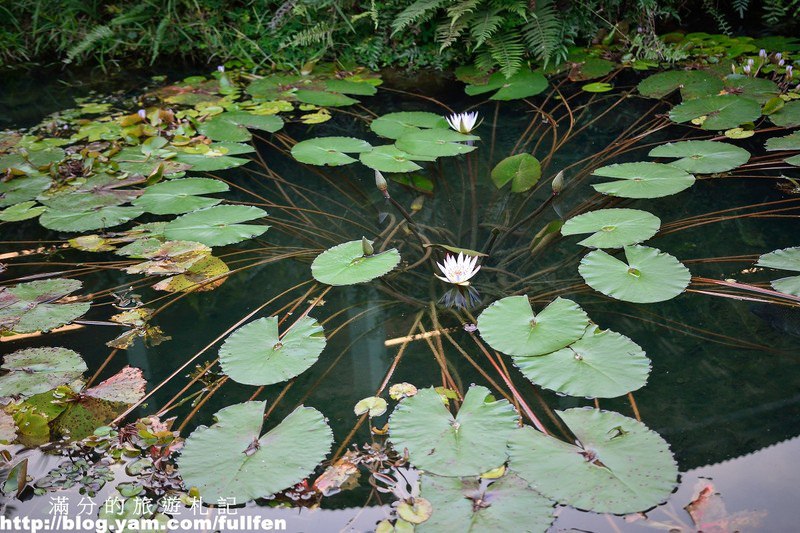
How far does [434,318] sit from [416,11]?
104 inches

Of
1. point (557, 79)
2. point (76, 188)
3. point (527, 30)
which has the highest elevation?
point (527, 30)

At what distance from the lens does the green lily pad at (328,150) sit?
286 centimetres

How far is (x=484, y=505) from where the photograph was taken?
1329mm

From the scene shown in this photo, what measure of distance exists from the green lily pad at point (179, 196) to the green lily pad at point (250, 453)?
4.14ft

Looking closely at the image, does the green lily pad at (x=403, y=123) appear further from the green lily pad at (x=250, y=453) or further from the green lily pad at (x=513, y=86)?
the green lily pad at (x=250, y=453)

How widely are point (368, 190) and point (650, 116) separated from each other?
165 cm

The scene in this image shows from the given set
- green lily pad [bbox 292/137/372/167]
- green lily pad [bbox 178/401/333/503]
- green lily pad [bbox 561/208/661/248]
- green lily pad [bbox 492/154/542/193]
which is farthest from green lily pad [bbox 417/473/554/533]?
green lily pad [bbox 292/137/372/167]

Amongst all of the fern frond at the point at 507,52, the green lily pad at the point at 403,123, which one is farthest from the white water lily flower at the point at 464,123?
the fern frond at the point at 507,52

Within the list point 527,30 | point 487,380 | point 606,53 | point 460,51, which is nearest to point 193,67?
point 460,51

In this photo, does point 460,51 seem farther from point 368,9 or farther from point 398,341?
point 398,341

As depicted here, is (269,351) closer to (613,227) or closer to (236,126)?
(613,227)

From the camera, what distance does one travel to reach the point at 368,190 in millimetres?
2859

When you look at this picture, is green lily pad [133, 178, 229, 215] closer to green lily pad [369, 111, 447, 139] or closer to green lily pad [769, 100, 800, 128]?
green lily pad [369, 111, 447, 139]

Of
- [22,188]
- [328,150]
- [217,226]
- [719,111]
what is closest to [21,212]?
[22,188]
